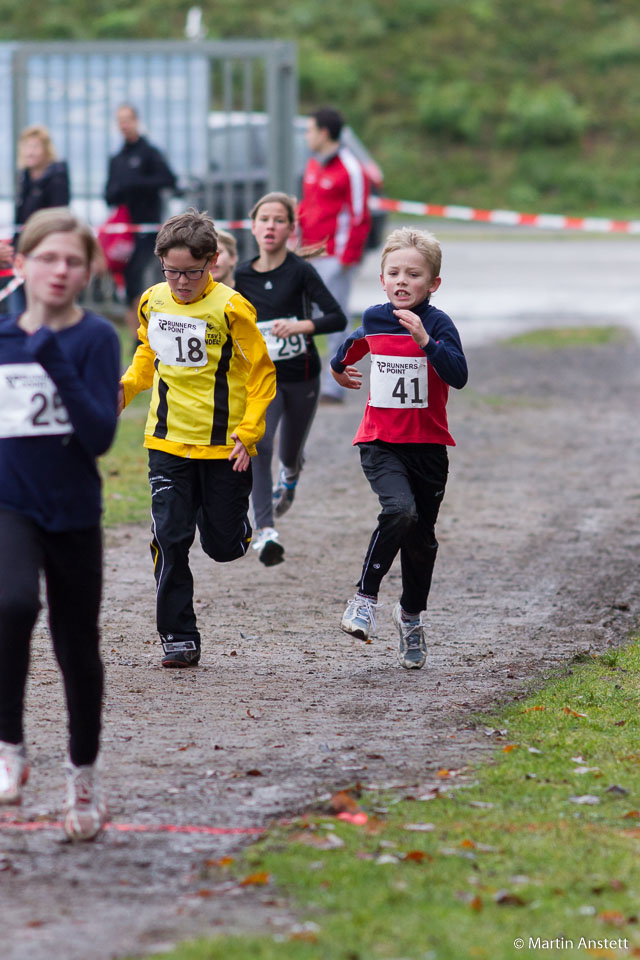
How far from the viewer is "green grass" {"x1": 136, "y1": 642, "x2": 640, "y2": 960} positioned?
3.83 metres

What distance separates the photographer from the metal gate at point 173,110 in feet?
56.8

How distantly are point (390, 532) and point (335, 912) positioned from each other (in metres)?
2.61

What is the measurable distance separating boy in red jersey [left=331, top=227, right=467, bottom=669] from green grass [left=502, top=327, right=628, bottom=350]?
11.6 meters

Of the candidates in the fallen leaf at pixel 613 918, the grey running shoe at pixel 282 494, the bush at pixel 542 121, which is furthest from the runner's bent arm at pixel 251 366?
the bush at pixel 542 121

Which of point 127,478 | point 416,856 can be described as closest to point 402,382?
point 416,856

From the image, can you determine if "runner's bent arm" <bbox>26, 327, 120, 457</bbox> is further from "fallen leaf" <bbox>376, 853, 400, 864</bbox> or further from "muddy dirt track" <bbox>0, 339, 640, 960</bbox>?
"fallen leaf" <bbox>376, 853, 400, 864</bbox>

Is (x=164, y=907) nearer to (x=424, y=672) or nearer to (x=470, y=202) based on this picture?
(x=424, y=672)

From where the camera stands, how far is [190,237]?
20.2 feet

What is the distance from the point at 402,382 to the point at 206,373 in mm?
835

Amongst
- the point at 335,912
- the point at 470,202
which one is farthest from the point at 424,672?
the point at 470,202

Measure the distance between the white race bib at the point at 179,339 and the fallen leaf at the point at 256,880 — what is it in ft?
9.11

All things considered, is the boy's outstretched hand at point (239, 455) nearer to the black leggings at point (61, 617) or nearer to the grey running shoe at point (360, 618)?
the grey running shoe at point (360, 618)

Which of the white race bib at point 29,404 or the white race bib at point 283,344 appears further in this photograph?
the white race bib at point 283,344

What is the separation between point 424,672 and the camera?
21.7 feet
